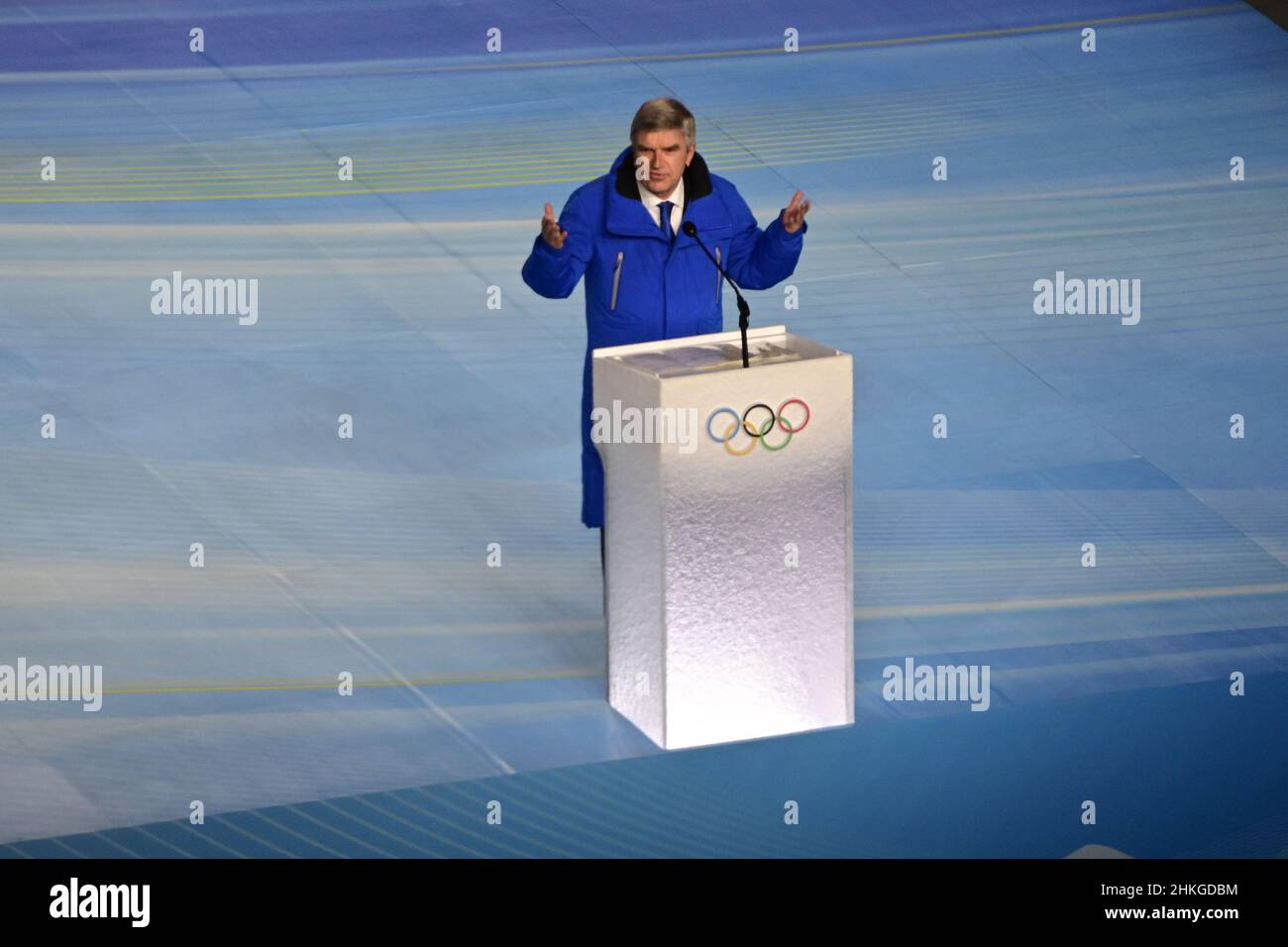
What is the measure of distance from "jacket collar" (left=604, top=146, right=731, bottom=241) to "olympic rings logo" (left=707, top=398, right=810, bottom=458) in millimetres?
613

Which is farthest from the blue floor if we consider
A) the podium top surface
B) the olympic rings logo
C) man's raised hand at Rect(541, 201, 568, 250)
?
man's raised hand at Rect(541, 201, 568, 250)

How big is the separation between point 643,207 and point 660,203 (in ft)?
0.16

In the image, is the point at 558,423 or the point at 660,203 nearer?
the point at 660,203

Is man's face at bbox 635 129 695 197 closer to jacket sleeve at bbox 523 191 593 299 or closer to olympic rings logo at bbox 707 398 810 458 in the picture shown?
jacket sleeve at bbox 523 191 593 299

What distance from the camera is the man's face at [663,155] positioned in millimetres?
5805

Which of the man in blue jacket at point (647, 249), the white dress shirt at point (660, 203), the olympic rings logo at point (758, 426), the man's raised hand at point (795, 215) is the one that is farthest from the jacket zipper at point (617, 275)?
the olympic rings logo at point (758, 426)

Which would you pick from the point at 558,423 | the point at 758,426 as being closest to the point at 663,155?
the point at 758,426

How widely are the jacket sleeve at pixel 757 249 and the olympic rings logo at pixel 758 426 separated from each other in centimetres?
62

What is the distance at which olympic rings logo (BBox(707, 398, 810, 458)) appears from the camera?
5.50m

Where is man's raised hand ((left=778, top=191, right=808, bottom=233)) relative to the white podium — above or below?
above

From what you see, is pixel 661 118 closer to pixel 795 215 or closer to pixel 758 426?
pixel 795 215

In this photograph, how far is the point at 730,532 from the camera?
18.2ft

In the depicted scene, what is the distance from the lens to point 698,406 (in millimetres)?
5457
